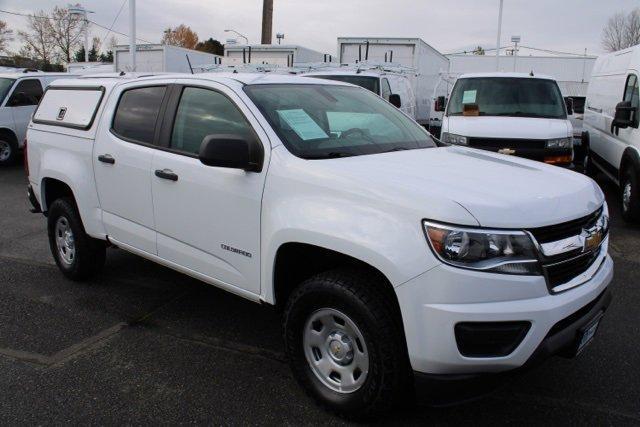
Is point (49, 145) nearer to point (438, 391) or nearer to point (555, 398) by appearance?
point (438, 391)

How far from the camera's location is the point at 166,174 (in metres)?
3.75

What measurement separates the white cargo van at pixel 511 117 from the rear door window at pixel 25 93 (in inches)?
358

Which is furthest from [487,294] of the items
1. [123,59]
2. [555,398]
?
[123,59]

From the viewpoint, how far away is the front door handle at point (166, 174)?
145 inches

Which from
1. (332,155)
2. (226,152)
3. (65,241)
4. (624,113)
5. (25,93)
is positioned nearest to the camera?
(226,152)

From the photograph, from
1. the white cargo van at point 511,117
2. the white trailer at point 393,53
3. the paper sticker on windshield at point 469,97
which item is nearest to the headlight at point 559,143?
the white cargo van at point 511,117

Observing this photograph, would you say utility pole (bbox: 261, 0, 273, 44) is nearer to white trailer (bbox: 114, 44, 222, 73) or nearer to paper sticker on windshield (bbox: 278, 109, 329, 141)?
white trailer (bbox: 114, 44, 222, 73)

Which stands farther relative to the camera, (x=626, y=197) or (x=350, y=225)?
(x=626, y=197)

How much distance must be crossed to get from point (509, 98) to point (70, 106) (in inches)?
249

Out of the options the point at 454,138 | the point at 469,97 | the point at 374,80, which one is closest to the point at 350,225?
the point at 454,138

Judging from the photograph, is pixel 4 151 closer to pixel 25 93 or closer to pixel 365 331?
pixel 25 93

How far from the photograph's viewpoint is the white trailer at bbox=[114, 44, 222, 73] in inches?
701

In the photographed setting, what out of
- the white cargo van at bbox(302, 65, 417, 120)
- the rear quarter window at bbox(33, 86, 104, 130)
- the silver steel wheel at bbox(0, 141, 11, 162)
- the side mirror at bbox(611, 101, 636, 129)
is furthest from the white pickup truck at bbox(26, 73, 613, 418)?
the silver steel wheel at bbox(0, 141, 11, 162)

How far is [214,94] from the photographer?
3.70 m
